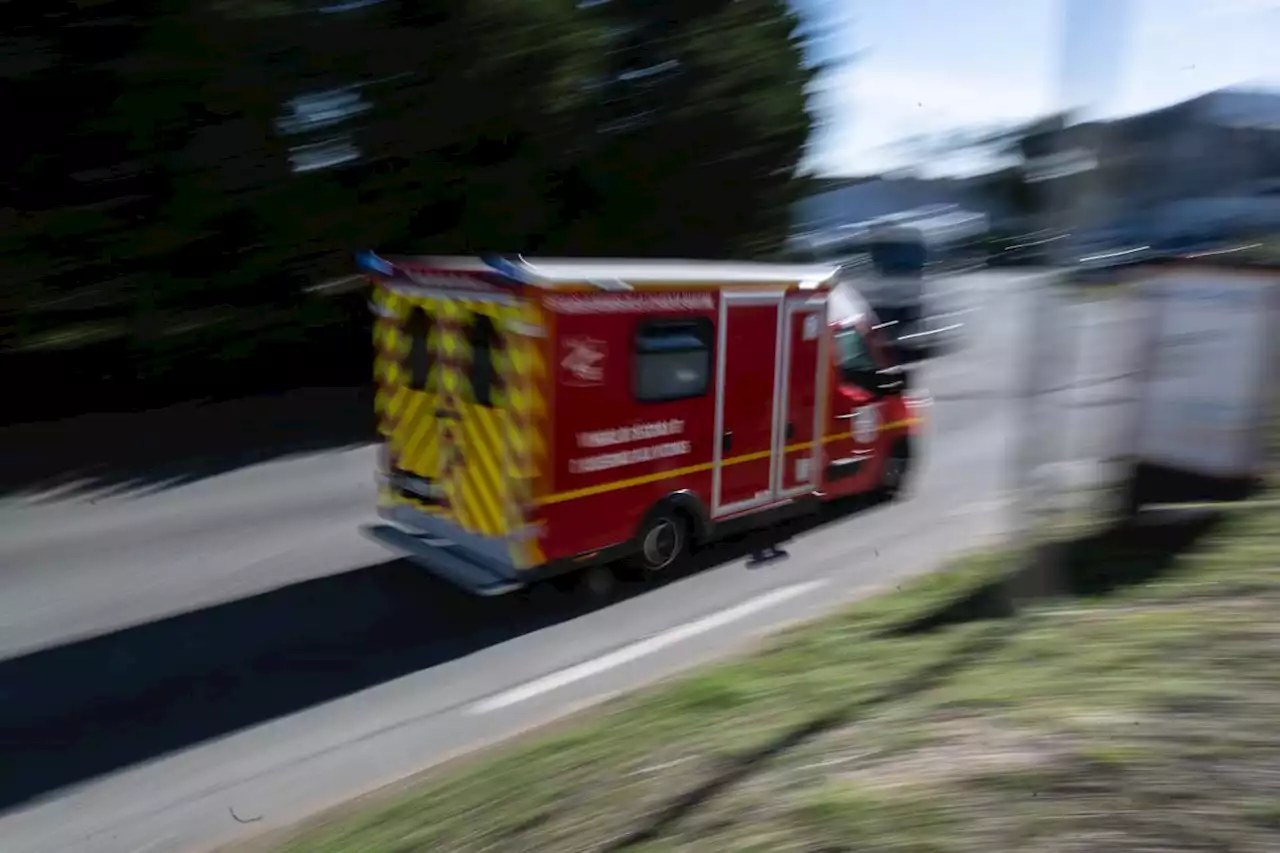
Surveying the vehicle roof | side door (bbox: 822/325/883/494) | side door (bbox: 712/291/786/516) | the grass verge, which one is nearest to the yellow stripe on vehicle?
side door (bbox: 712/291/786/516)

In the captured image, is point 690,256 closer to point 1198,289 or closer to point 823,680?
point 1198,289

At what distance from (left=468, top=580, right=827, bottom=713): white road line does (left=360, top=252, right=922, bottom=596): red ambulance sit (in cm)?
78

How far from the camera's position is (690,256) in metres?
18.5

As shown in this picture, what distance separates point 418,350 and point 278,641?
230cm

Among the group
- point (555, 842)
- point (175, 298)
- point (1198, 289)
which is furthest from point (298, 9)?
point (555, 842)

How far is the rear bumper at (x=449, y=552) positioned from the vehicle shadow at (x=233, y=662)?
1.02 feet

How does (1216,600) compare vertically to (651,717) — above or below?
above

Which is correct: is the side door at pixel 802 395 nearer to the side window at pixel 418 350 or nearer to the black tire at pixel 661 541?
the black tire at pixel 661 541

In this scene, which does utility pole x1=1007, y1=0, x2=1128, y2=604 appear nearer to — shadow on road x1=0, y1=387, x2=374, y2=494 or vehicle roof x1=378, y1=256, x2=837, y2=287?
vehicle roof x1=378, y1=256, x2=837, y2=287

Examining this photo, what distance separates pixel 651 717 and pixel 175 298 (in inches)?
414

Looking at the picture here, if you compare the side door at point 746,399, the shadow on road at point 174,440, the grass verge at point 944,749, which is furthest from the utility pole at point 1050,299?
the shadow on road at point 174,440

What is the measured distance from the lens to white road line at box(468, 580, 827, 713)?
670 cm

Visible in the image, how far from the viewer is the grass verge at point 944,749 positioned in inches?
133

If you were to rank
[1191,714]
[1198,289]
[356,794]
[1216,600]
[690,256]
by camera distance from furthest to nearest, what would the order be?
[690,256] < [1198,289] < [356,794] < [1216,600] < [1191,714]
